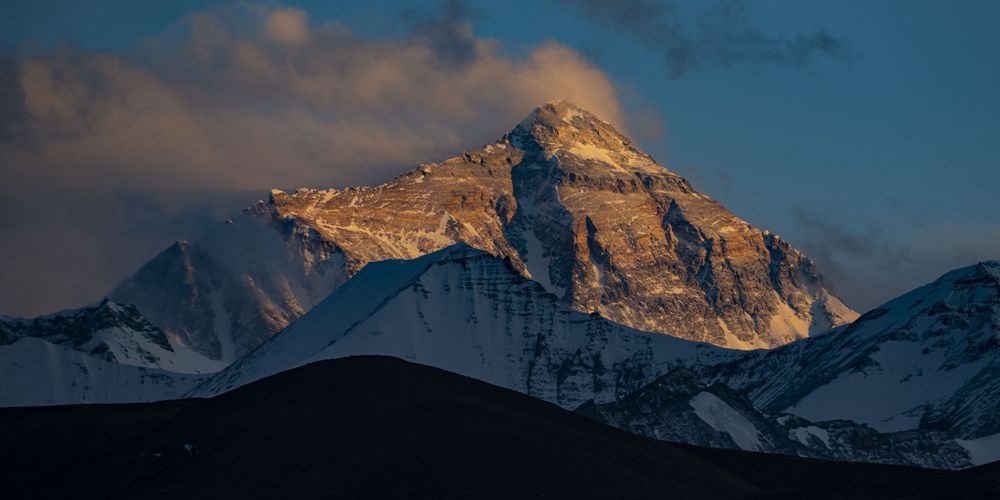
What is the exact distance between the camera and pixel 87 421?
6614 inches

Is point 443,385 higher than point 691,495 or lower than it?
higher

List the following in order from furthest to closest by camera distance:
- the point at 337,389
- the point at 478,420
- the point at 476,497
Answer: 1. the point at 337,389
2. the point at 478,420
3. the point at 476,497

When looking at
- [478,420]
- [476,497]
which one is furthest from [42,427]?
[476,497]

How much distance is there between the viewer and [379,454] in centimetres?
14212

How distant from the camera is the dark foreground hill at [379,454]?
5369 inches

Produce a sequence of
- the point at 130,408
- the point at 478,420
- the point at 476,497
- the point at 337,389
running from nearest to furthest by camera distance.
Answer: the point at 476,497, the point at 478,420, the point at 337,389, the point at 130,408

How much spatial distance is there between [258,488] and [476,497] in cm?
1625

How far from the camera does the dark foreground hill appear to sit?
447 ft

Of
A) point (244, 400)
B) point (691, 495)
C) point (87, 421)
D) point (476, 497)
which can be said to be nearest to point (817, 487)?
point (691, 495)

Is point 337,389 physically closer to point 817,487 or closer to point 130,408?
point 130,408

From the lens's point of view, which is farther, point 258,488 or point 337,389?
point 337,389

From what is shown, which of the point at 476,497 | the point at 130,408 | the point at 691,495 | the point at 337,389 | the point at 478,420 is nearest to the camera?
the point at 476,497

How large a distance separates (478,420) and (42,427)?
40351 mm

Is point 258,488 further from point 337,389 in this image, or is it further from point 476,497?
point 337,389
